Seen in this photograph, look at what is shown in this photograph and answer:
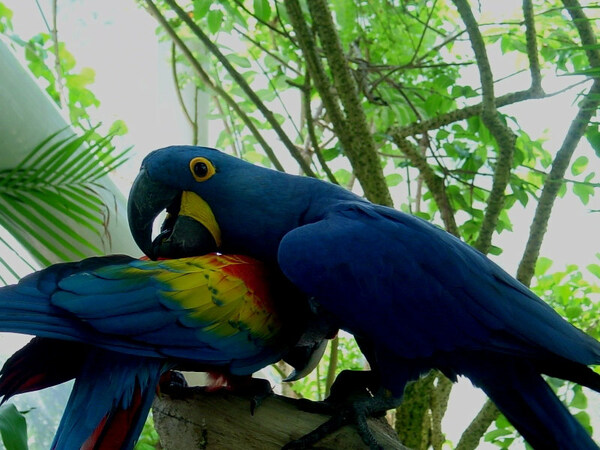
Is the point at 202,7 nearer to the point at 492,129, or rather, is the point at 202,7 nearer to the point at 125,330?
the point at 492,129

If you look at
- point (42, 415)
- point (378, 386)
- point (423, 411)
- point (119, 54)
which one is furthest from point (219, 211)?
point (119, 54)

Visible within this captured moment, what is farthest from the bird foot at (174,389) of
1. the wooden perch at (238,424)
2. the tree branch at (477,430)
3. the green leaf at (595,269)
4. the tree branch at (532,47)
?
the green leaf at (595,269)

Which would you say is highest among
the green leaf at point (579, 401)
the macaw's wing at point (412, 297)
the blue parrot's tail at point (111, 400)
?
the macaw's wing at point (412, 297)

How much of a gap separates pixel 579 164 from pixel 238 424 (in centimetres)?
92

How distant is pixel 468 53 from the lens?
193 cm

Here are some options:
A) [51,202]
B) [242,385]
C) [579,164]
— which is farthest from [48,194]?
[579,164]

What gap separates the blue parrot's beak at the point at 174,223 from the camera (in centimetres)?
82

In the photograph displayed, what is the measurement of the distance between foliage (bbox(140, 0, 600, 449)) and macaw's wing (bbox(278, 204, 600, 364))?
308mm

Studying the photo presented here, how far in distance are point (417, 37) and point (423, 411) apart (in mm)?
908

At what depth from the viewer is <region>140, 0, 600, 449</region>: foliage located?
1265mm

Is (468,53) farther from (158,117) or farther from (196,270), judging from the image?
(196,270)

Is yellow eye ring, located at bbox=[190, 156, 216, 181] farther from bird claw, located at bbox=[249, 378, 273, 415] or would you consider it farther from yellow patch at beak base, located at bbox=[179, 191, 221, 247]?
bird claw, located at bbox=[249, 378, 273, 415]

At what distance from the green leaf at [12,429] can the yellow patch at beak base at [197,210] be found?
304 millimetres

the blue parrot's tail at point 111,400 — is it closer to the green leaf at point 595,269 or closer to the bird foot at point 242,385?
the bird foot at point 242,385
